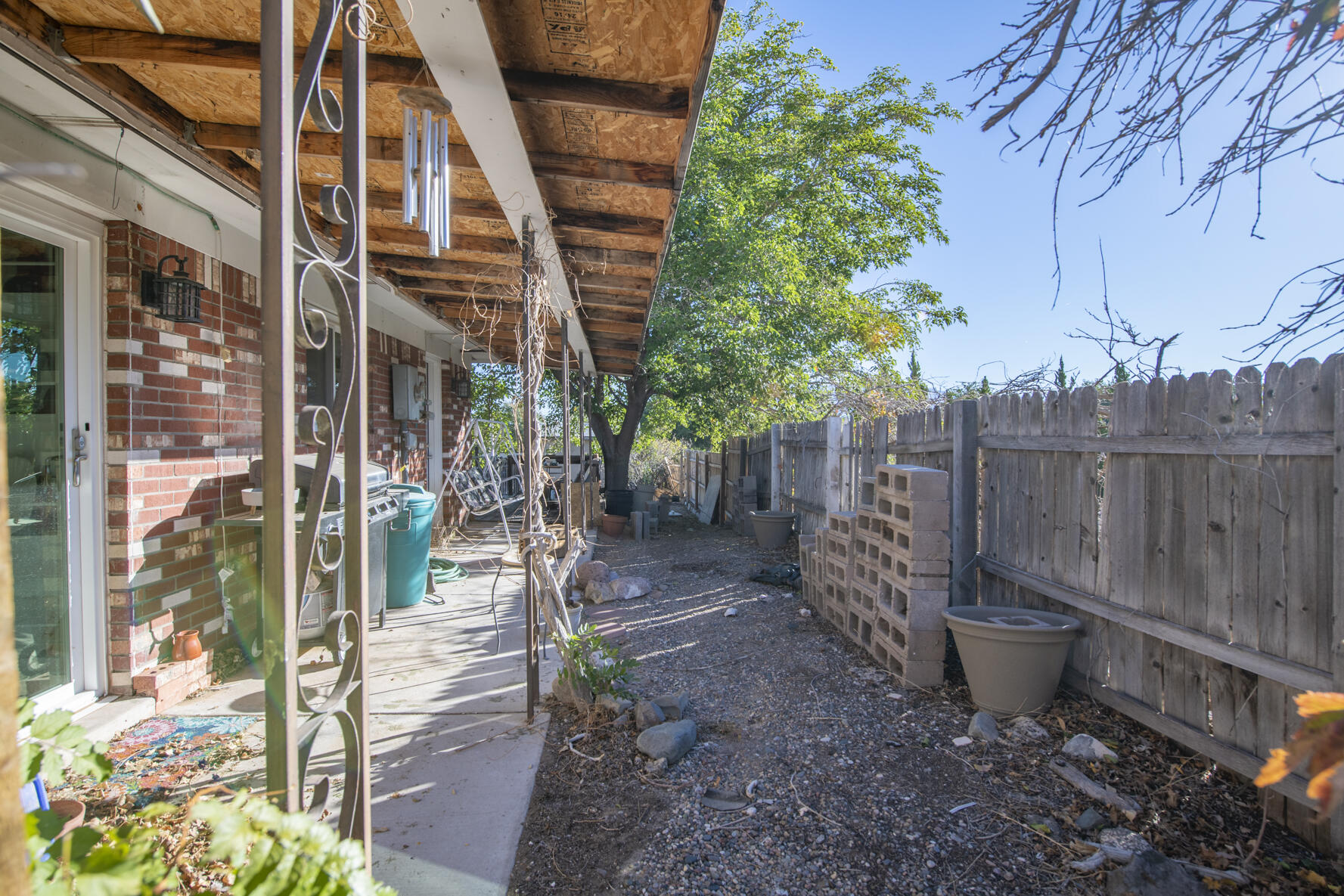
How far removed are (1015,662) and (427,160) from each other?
11.1ft

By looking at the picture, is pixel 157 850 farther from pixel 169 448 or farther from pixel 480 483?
pixel 480 483

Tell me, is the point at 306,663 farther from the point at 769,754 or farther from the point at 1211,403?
the point at 1211,403

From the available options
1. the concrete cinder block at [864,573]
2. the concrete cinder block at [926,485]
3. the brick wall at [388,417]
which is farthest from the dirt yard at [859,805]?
the brick wall at [388,417]

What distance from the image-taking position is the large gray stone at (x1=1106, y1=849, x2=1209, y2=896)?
6.51 ft

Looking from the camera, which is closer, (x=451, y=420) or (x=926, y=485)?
(x=926, y=485)

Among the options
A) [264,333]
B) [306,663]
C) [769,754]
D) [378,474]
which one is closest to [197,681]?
[306,663]

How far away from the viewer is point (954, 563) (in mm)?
4391

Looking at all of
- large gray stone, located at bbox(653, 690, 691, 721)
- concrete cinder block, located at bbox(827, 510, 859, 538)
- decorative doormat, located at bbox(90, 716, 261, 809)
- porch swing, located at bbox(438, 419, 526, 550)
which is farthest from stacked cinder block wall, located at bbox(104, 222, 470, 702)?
concrete cinder block, located at bbox(827, 510, 859, 538)

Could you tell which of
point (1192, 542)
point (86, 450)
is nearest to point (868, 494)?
point (1192, 542)

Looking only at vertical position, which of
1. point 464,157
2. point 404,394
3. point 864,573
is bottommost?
point 864,573

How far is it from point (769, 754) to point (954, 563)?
2062mm

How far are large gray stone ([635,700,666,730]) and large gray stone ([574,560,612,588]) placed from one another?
9.86ft

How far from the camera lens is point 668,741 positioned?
2.93m

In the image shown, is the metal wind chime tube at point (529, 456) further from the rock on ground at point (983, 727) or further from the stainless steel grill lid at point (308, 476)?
the rock on ground at point (983, 727)
